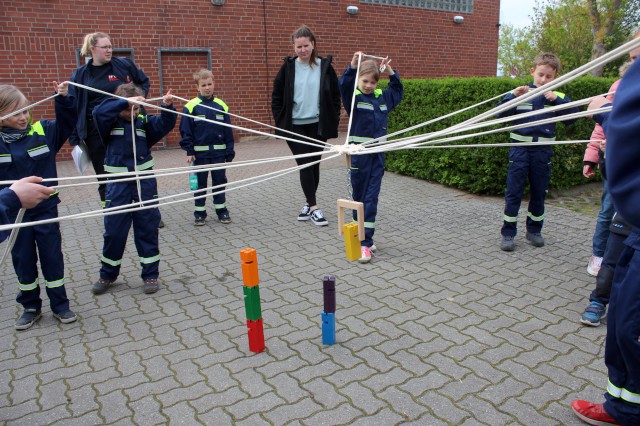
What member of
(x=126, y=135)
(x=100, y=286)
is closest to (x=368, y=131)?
(x=126, y=135)

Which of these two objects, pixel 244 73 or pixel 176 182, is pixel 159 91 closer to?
pixel 244 73

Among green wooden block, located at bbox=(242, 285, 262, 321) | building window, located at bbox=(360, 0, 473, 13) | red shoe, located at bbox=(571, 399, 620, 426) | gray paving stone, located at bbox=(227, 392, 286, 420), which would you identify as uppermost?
building window, located at bbox=(360, 0, 473, 13)

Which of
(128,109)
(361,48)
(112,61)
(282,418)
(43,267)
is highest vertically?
(361,48)

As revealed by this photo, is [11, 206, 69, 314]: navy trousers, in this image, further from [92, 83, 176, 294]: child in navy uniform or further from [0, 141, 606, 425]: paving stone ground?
[92, 83, 176, 294]: child in navy uniform

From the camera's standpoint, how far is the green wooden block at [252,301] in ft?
10.4

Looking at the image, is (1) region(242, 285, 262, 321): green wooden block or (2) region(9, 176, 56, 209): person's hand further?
(1) region(242, 285, 262, 321): green wooden block

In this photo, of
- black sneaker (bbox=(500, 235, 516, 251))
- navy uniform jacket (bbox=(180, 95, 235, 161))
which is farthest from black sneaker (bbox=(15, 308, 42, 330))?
black sneaker (bbox=(500, 235, 516, 251))

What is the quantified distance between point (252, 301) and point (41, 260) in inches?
68.2

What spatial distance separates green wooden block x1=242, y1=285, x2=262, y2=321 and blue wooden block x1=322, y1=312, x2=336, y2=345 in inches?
17.2

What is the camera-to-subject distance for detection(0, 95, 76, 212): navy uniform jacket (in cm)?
350

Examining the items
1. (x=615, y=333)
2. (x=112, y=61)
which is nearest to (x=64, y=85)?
(x=112, y=61)

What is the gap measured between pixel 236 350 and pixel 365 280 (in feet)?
4.83

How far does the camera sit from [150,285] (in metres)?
4.30

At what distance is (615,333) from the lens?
7.57 feet
